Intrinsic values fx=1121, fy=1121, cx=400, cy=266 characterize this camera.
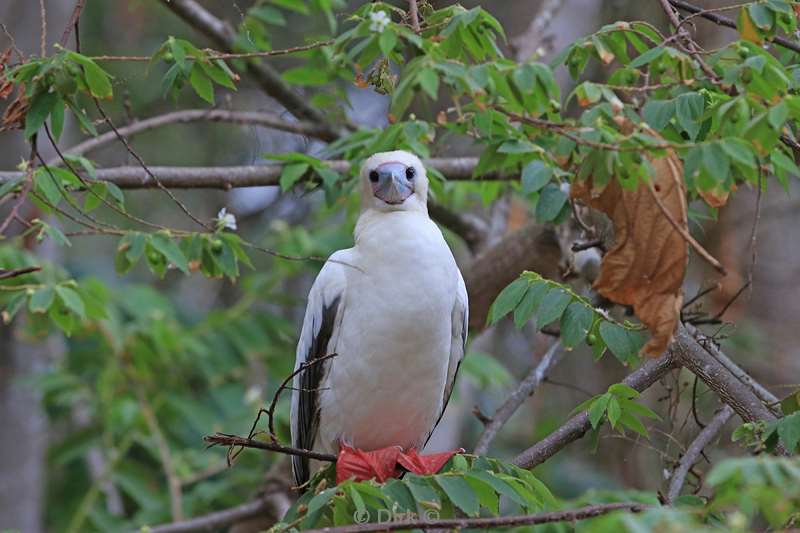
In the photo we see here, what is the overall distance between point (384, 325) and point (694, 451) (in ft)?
3.82

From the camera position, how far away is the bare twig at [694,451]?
146 inches

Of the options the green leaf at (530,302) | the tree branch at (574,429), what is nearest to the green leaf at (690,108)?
the green leaf at (530,302)

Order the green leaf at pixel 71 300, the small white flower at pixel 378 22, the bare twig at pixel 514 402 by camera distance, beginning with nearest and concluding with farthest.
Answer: the small white flower at pixel 378 22, the green leaf at pixel 71 300, the bare twig at pixel 514 402

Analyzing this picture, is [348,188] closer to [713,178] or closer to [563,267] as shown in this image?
[563,267]

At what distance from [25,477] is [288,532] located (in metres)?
4.16

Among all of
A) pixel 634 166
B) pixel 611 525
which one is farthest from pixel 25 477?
pixel 611 525

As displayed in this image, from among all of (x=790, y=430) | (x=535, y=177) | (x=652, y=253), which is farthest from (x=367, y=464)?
(x=790, y=430)

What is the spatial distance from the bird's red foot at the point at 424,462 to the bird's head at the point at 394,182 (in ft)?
3.00

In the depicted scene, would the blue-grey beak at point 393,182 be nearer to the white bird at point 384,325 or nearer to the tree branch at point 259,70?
the white bird at point 384,325

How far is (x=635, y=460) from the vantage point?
8.10 meters

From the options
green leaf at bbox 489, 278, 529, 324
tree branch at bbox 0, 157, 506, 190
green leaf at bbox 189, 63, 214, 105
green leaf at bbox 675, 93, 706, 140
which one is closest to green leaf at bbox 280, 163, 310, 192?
tree branch at bbox 0, 157, 506, 190

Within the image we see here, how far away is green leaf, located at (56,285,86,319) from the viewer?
4.01 m

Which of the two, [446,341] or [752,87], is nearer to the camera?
[752,87]

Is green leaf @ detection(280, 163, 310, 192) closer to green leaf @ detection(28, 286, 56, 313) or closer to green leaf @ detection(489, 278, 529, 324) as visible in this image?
green leaf @ detection(28, 286, 56, 313)
